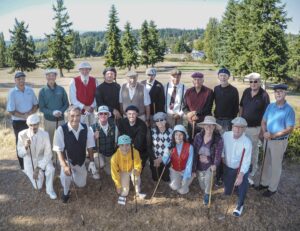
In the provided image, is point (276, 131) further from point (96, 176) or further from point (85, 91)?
point (85, 91)

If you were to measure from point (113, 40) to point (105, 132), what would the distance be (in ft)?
140

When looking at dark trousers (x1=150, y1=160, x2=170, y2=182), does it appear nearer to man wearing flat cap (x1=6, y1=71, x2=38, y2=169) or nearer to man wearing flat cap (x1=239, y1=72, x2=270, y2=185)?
man wearing flat cap (x1=239, y1=72, x2=270, y2=185)

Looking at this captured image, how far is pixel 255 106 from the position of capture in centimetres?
627

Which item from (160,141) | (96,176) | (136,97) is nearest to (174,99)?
(136,97)

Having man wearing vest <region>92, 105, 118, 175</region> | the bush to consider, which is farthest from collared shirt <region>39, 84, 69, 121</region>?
the bush

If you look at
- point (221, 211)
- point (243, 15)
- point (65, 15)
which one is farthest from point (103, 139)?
point (65, 15)

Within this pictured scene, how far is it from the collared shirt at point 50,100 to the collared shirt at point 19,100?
315 millimetres

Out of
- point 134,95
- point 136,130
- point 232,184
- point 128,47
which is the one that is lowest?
point 232,184

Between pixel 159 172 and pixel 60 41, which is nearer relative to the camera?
pixel 159 172

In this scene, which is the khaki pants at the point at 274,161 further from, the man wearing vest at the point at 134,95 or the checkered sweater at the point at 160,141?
the man wearing vest at the point at 134,95

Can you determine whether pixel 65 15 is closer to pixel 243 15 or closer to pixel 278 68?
pixel 243 15

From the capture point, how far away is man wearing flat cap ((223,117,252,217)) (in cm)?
→ 555

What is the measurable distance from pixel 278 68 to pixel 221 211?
84.3 ft

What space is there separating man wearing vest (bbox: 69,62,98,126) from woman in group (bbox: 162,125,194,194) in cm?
238
